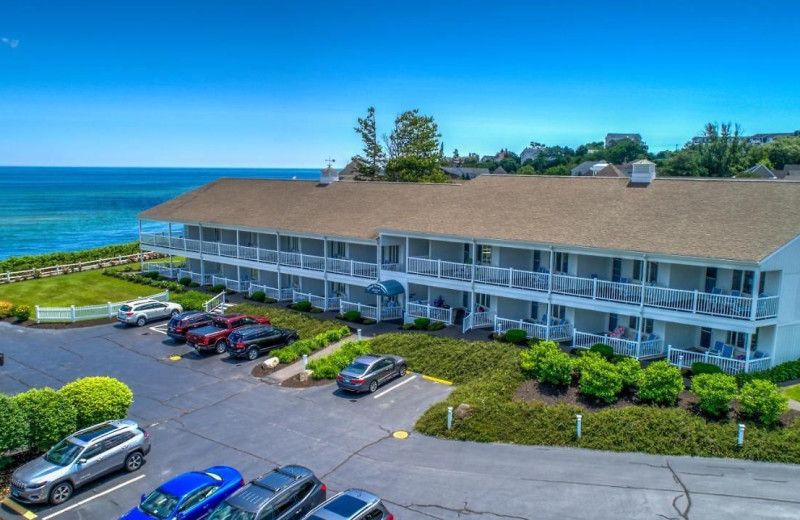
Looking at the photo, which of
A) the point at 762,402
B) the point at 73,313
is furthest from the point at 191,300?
the point at 762,402

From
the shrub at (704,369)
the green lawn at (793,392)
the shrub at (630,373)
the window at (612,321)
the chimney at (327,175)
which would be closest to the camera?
the shrub at (630,373)

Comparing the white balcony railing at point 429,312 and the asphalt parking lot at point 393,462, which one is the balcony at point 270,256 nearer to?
the white balcony railing at point 429,312

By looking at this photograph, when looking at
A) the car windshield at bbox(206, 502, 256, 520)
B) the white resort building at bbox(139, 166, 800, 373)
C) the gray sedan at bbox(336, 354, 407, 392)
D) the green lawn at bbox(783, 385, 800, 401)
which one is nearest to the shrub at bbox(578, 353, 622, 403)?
the white resort building at bbox(139, 166, 800, 373)

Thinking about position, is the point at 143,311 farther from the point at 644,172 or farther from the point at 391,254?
the point at 644,172

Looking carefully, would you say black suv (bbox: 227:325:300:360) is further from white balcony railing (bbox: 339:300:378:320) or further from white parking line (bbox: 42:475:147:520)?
white parking line (bbox: 42:475:147:520)

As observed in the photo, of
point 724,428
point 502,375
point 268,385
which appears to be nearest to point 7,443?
point 268,385

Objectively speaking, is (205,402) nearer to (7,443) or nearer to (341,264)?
(7,443)

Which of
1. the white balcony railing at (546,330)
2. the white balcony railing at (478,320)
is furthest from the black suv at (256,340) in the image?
the white balcony railing at (546,330)
